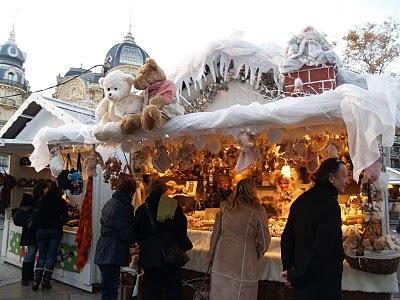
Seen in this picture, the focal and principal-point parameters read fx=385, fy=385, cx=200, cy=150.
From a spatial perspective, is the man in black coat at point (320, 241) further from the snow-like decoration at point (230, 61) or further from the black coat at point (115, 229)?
the snow-like decoration at point (230, 61)

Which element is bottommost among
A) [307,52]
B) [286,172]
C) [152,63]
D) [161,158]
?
[286,172]

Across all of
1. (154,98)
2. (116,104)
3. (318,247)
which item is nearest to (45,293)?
(116,104)

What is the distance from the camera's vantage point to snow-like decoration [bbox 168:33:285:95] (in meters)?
5.45

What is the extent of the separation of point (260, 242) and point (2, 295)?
4432mm

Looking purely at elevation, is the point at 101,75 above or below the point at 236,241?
above

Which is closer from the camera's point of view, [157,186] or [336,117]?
[336,117]

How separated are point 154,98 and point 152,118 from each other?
1.14 ft

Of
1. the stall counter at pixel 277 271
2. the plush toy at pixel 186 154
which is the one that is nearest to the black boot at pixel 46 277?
the stall counter at pixel 277 271

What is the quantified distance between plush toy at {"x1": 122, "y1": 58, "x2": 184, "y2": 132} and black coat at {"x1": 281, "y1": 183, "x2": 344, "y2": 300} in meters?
2.00

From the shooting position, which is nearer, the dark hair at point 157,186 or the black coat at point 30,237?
the dark hair at point 157,186

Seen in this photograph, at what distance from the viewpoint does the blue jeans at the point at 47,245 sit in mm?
6211

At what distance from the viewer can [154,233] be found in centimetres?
425

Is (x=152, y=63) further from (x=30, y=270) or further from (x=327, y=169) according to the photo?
(x=30, y=270)

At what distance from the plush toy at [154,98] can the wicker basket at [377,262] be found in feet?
8.17
